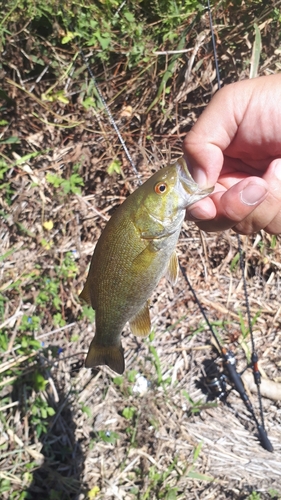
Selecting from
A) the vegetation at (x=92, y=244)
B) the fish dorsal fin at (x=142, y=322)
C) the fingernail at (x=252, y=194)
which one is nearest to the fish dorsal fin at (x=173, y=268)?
the fish dorsal fin at (x=142, y=322)

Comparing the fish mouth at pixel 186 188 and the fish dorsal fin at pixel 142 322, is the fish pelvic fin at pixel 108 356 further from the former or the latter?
the fish mouth at pixel 186 188

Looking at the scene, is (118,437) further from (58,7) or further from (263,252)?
(58,7)

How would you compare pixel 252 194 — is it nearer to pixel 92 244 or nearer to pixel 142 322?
pixel 142 322

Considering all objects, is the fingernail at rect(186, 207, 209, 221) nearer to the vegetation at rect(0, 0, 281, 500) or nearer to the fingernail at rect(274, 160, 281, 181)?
the fingernail at rect(274, 160, 281, 181)

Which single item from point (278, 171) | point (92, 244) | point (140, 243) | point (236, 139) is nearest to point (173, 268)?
point (140, 243)

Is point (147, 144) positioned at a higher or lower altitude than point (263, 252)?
higher

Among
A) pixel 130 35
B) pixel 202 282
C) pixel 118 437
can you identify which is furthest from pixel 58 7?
pixel 118 437

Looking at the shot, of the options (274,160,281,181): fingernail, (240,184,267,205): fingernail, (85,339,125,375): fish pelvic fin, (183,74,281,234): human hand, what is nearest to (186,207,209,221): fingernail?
(183,74,281,234): human hand
